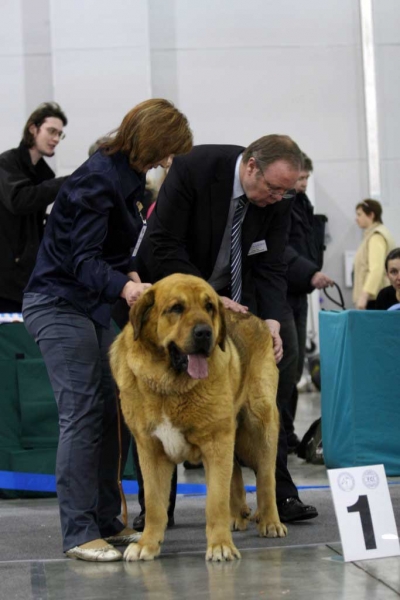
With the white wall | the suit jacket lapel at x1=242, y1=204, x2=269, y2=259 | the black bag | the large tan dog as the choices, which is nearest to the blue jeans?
the large tan dog

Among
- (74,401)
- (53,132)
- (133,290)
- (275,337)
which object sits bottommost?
(74,401)

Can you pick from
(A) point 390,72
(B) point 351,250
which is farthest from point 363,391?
(A) point 390,72

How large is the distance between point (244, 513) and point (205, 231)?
126 centimetres

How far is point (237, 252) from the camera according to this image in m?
4.54

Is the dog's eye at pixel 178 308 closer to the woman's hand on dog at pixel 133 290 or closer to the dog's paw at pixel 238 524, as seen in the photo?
the woman's hand on dog at pixel 133 290

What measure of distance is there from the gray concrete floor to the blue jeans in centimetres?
20

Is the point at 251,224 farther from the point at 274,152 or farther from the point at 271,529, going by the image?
the point at 271,529

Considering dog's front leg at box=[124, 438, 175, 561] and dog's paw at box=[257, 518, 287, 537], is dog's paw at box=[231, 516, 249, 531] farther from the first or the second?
dog's front leg at box=[124, 438, 175, 561]

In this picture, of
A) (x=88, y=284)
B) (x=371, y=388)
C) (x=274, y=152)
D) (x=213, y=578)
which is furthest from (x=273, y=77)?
(x=213, y=578)

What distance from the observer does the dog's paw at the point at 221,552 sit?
12.5 ft

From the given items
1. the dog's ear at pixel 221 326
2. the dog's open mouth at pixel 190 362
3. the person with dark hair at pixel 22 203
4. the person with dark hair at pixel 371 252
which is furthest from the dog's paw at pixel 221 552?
the person with dark hair at pixel 371 252

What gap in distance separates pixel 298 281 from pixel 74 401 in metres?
3.00

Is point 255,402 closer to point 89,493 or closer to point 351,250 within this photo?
point 89,493

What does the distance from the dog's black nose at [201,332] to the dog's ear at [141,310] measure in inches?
9.6
